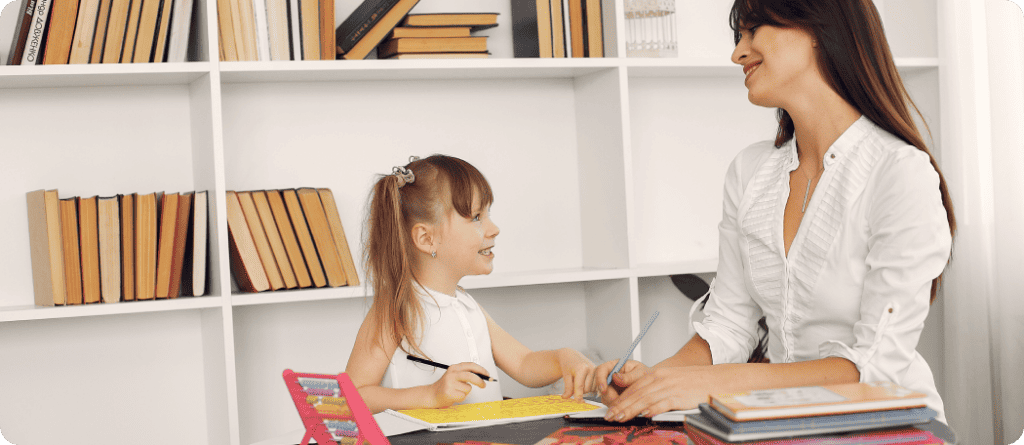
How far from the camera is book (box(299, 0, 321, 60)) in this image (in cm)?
206

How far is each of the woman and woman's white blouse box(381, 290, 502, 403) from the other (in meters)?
0.39

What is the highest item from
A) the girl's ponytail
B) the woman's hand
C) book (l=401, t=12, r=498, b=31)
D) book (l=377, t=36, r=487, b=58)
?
book (l=401, t=12, r=498, b=31)

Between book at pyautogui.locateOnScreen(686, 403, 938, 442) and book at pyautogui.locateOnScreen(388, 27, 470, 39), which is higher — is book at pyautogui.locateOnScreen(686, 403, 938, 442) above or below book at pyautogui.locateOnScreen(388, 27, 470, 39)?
below

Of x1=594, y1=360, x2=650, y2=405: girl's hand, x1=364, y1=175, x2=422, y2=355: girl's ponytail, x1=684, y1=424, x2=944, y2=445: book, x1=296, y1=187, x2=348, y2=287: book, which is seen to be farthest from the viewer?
x1=296, y1=187, x2=348, y2=287: book

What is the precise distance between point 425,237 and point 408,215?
0.07m

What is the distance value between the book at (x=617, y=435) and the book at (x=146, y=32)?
1461 mm

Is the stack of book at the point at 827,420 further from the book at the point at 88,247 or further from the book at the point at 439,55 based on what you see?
the book at the point at 88,247

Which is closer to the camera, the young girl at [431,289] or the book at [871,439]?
the book at [871,439]

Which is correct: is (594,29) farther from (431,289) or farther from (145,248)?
(145,248)

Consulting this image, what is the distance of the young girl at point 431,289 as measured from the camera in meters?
1.52

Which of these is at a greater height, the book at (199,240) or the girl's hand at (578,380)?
the book at (199,240)

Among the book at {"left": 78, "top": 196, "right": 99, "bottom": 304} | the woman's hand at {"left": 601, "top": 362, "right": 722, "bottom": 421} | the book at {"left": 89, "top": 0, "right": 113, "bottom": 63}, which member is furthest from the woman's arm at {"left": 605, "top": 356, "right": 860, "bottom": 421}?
the book at {"left": 89, "top": 0, "right": 113, "bottom": 63}

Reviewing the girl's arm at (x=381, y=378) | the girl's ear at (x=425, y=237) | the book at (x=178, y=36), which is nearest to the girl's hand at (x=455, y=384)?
the girl's arm at (x=381, y=378)

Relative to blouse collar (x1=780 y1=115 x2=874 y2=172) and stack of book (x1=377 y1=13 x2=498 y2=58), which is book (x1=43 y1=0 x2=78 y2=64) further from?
blouse collar (x1=780 y1=115 x2=874 y2=172)
